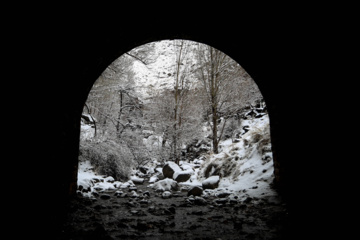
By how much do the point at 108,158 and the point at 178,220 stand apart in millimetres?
4563

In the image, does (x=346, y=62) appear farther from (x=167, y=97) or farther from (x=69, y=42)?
(x=167, y=97)

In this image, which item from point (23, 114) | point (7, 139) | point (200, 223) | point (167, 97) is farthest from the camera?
point (167, 97)

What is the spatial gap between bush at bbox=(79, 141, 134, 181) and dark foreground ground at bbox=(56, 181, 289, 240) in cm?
273

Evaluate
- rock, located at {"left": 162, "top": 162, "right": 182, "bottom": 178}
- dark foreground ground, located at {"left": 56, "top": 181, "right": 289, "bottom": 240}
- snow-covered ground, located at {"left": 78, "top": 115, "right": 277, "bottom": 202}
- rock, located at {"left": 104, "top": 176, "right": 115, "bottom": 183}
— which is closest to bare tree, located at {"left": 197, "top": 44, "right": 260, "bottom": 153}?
rock, located at {"left": 162, "top": 162, "right": 182, "bottom": 178}

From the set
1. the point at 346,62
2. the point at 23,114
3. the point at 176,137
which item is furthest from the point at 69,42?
the point at 176,137

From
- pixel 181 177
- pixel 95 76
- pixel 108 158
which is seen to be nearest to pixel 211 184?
pixel 181 177

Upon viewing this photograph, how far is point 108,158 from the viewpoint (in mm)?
6812

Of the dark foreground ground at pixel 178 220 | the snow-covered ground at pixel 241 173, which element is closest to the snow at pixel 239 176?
the snow-covered ground at pixel 241 173

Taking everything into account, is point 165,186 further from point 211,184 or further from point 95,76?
point 95,76

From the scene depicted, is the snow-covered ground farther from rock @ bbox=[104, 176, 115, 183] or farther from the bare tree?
the bare tree

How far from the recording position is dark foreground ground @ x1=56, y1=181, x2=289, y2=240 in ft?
7.68

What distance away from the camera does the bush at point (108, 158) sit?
21.1ft

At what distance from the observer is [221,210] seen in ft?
11.2

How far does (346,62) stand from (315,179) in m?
1.43
